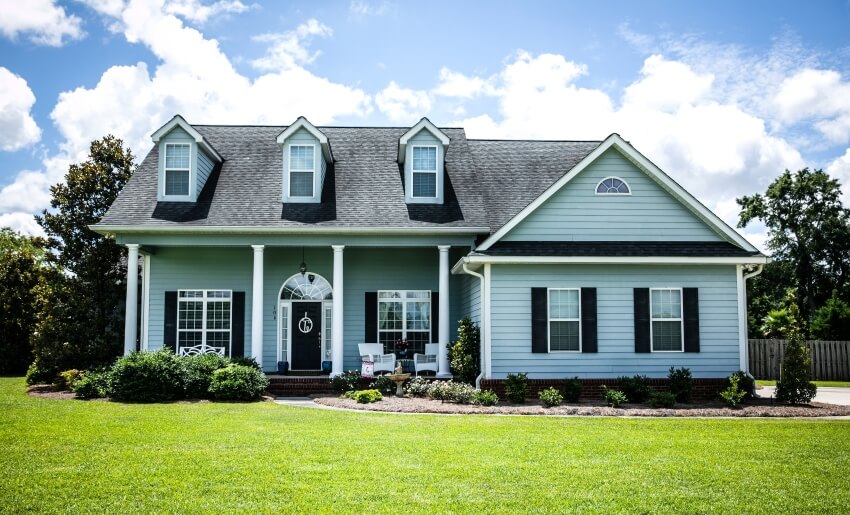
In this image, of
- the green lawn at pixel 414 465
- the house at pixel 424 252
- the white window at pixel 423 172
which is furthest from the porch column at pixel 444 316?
the green lawn at pixel 414 465

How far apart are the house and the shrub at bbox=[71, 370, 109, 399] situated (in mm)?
1498

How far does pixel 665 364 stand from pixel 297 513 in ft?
42.1

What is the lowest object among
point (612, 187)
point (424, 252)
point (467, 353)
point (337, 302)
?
point (467, 353)

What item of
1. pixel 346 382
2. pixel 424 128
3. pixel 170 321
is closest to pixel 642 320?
pixel 346 382

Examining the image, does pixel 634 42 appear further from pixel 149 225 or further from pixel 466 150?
pixel 149 225

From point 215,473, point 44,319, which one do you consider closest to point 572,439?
point 215,473

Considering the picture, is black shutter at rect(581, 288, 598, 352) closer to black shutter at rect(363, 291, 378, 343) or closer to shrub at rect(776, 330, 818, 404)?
shrub at rect(776, 330, 818, 404)

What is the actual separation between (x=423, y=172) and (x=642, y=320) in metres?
7.24

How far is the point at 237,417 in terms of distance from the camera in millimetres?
13109

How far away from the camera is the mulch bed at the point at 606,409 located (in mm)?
14320

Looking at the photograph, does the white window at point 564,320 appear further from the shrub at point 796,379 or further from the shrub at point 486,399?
the shrub at point 796,379

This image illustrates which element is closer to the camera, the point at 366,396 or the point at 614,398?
the point at 614,398

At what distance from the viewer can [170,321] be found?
20109mm

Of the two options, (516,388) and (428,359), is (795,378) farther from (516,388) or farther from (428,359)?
(428,359)
